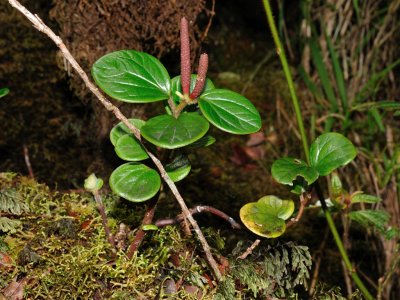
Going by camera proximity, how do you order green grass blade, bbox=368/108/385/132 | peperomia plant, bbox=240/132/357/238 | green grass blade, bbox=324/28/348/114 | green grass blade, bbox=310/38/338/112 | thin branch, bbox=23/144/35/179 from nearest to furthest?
Result: peperomia plant, bbox=240/132/357/238 < thin branch, bbox=23/144/35/179 < green grass blade, bbox=368/108/385/132 < green grass blade, bbox=324/28/348/114 < green grass blade, bbox=310/38/338/112

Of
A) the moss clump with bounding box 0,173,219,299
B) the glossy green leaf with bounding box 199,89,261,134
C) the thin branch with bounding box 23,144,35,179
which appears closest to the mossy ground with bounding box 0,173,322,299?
the moss clump with bounding box 0,173,219,299

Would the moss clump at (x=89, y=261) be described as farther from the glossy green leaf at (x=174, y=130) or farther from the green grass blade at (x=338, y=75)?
the green grass blade at (x=338, y=75)

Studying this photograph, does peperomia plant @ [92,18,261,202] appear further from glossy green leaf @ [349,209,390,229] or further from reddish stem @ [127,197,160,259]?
glossy green leaf @ [349,209,390,229]

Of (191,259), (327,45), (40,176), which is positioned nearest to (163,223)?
(191,259)

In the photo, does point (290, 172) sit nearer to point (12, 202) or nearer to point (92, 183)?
point (92, 183)

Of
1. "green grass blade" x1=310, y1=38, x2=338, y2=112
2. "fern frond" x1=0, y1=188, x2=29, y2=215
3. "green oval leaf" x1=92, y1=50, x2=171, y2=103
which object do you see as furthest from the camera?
"green grass blade" x1=310, y1=38, x2=338, y2=112

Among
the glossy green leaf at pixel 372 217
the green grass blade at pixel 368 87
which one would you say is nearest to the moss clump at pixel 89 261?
the glossy green leaf at pixel 372 217

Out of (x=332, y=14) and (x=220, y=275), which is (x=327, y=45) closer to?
(x=332, y=14)
